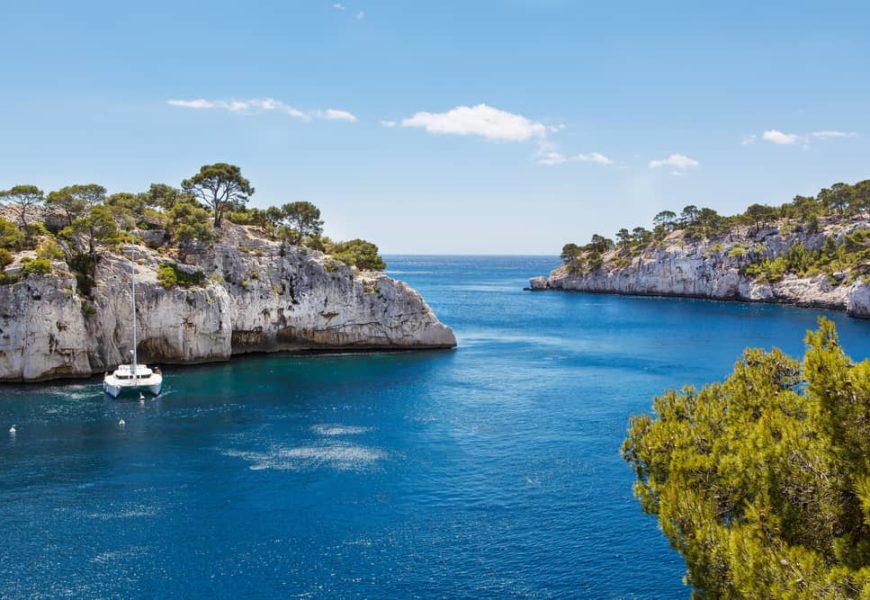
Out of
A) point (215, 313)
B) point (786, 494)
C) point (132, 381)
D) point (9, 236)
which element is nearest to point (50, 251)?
point (9, 236)

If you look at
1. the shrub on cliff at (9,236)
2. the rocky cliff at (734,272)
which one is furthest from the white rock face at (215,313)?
the rocky cliff at (734,272)

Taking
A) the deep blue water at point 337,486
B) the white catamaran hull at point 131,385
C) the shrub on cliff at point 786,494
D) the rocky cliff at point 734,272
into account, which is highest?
the rocky cliff at point 734,272

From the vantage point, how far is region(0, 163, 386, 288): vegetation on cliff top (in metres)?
65.1

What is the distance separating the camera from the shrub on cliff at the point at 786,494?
1234 cm

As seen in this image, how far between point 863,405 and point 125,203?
8448 cm

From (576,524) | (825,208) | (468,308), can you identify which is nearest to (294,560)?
(576,524)

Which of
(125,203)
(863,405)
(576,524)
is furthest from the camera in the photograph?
(125,203)

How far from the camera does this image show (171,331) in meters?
68.8

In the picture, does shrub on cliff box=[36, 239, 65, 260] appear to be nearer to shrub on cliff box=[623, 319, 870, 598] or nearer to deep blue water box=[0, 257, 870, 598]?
deep blue water box=[0, 257, 870, 598]

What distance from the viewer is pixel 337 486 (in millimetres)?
36250

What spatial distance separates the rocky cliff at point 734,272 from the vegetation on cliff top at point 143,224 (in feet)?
323

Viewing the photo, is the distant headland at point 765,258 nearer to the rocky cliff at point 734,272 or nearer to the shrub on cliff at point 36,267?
the rocky cliff at point 734,272

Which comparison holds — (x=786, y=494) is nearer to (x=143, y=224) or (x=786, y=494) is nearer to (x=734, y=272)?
(x=143, y=224)

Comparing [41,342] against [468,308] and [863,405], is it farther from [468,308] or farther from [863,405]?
Result: [468,308]
